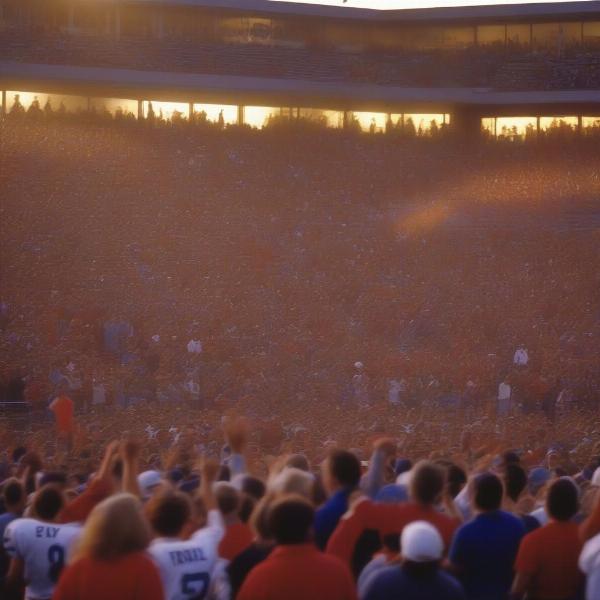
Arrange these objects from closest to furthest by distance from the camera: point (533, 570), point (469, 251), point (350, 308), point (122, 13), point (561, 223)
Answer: point (533, 570) → point (350, 308) → point (469, 251) → point (561, 223) → point (122, 13)

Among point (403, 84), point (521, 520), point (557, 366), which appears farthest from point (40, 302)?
point (521, 520)

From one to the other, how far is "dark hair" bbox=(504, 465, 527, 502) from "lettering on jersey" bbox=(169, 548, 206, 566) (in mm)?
2379

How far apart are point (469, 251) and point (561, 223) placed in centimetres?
431

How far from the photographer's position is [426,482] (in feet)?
19.3

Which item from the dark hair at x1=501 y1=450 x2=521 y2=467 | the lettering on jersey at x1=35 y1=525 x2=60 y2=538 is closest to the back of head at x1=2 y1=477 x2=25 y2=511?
the lettering on jersey at x1=35 y1=525 x2=60 y2=538

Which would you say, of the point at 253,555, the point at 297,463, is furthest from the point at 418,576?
the point at 297,463

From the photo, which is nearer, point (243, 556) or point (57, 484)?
point (243, 556)

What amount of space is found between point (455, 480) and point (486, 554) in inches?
57.3

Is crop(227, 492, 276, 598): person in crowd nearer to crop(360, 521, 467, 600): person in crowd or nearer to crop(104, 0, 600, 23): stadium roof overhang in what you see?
crop(360, 521, 467, 600): person in crowd

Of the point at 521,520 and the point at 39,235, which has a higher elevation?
the point at 39,235

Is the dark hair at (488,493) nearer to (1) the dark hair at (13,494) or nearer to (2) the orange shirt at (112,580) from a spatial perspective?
(2) the orange shirt at (112,580)

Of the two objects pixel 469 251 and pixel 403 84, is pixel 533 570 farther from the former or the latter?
pixel 403 84

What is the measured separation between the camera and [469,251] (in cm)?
3142

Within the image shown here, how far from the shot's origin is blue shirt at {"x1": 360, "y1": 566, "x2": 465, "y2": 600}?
4.68 m
